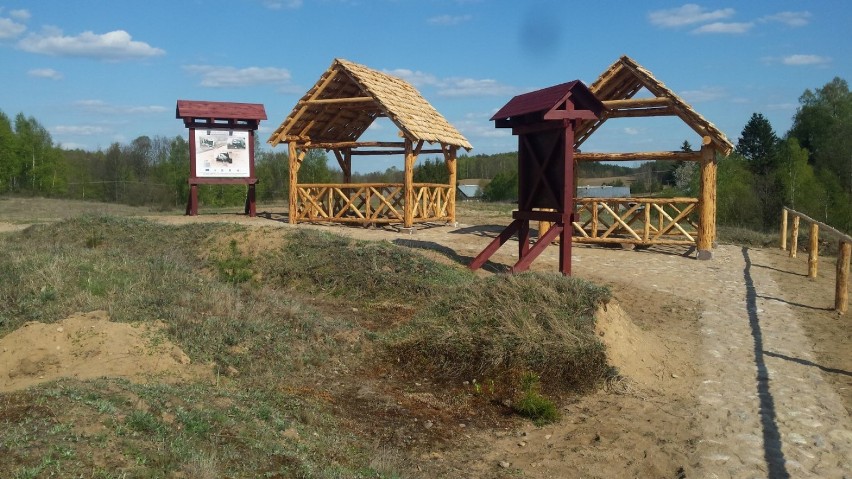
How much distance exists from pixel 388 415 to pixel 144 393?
2.04 m

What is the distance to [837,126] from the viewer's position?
44.2 metres

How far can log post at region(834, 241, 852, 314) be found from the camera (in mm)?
9984

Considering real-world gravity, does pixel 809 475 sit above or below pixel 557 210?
below

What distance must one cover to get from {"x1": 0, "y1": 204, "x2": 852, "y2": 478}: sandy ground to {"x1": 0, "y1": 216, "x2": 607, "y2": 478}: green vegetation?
1.26ft

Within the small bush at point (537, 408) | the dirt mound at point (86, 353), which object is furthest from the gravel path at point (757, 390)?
the dirt mound at point (86, 353)

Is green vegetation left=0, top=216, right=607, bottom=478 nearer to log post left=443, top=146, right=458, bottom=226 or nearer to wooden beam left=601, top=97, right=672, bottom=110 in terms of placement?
wooden beam left=601, top=97, right=672, bottom=110

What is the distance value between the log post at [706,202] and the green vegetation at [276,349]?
21.5 ft

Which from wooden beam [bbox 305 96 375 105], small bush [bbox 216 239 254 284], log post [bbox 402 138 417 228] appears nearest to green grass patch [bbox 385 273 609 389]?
small bush [bbox 216 239 254 284]

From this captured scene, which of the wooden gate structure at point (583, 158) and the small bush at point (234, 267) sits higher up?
the wooden gate structure at point (583, 158)

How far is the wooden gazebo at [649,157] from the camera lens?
50.2 feet

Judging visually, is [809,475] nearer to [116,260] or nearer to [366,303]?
→ [366,303]

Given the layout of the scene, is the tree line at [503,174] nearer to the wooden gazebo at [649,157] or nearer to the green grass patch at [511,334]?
the wooden gazebo at [649,157]

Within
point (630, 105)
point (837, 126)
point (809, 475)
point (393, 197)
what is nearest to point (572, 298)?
point (809, 475)

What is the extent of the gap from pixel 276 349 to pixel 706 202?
38.7 ft
